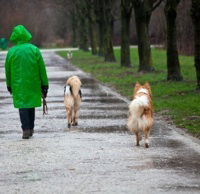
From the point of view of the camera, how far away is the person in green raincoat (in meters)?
13.5

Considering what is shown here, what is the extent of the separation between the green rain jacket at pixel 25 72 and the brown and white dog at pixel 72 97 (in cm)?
179

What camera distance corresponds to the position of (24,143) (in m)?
12.8

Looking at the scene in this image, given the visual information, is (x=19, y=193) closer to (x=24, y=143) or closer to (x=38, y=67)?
(x=24, y=143)

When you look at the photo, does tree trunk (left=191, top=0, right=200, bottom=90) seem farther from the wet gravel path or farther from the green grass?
the wet gravel path

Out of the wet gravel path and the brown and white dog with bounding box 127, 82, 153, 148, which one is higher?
the brown and white dog with bounding box 127, 82, 153, 148

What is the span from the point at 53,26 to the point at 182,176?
3908 inches

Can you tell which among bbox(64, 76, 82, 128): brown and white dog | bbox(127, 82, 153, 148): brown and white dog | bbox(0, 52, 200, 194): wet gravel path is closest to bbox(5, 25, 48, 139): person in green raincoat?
bbox(0, 52, 200, 194): wet gravel path

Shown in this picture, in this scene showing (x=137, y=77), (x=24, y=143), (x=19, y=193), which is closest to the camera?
(x=19, y=193)

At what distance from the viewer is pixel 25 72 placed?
13508mm

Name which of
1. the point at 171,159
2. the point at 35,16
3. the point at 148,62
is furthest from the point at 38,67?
the point at 35,16

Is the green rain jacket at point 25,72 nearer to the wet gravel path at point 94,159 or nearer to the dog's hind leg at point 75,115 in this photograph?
the wet gravel path at point 94,159

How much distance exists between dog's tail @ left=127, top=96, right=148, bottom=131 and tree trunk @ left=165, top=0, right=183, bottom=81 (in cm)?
1371

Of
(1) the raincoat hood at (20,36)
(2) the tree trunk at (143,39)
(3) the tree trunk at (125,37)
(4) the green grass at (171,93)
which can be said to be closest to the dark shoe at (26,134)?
(1) the raincoat hood at (20,36)

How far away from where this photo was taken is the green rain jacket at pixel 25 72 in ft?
44.1
